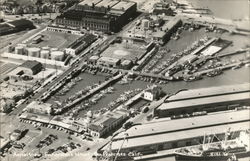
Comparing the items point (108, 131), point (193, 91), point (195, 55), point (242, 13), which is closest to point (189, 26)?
point (195, 55)

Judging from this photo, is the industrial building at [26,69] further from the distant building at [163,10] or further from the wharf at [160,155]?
the distant building at [163,10]

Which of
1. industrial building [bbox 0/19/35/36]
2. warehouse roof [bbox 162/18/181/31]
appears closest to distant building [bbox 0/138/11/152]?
industrial building [bbox 0/19/35/36]

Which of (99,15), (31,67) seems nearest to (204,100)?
(31,67)

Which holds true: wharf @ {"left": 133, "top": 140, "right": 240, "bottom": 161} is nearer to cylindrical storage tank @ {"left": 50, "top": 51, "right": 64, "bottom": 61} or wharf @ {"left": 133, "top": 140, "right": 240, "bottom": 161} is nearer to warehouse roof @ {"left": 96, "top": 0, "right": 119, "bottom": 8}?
cylindrical storage tank @ {"left": 50, "top": 51, "right": 64, "bottom": 61}

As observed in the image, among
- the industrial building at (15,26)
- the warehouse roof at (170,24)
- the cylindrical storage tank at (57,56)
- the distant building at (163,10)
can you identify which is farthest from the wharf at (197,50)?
the industrial building at (15,26)

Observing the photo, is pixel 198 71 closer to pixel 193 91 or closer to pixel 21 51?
pixel 193 91

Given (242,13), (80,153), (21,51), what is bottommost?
(80,153)
